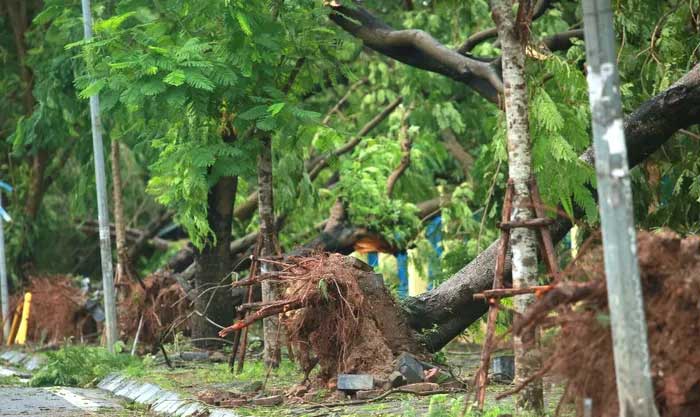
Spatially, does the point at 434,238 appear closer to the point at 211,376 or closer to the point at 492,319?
the point at 211,376

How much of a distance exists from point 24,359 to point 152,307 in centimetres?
399

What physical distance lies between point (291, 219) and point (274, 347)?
23.3 ft

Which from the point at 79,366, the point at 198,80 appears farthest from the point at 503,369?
the point at 79,366

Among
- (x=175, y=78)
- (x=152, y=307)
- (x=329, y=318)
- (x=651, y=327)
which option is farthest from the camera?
(x=152, y=307)

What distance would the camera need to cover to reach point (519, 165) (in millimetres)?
10234

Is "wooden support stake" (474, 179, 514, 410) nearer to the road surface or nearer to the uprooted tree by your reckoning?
the uprooted tree

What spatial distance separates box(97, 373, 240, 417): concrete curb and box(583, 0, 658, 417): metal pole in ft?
17.3

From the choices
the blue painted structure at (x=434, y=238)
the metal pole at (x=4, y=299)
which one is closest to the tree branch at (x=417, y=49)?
the blue painted structure at (x=434, y=238)

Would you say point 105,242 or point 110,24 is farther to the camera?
point 105,242

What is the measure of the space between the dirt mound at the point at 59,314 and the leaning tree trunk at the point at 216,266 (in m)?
5.20

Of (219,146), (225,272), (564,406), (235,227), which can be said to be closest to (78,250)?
(235,227)

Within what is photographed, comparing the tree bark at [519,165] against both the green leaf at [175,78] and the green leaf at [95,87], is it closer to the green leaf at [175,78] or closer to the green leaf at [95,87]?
the green leaf at [175,78]

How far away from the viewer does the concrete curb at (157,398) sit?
12734 millimetres

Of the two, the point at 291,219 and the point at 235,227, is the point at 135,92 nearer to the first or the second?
the point at 291,219
